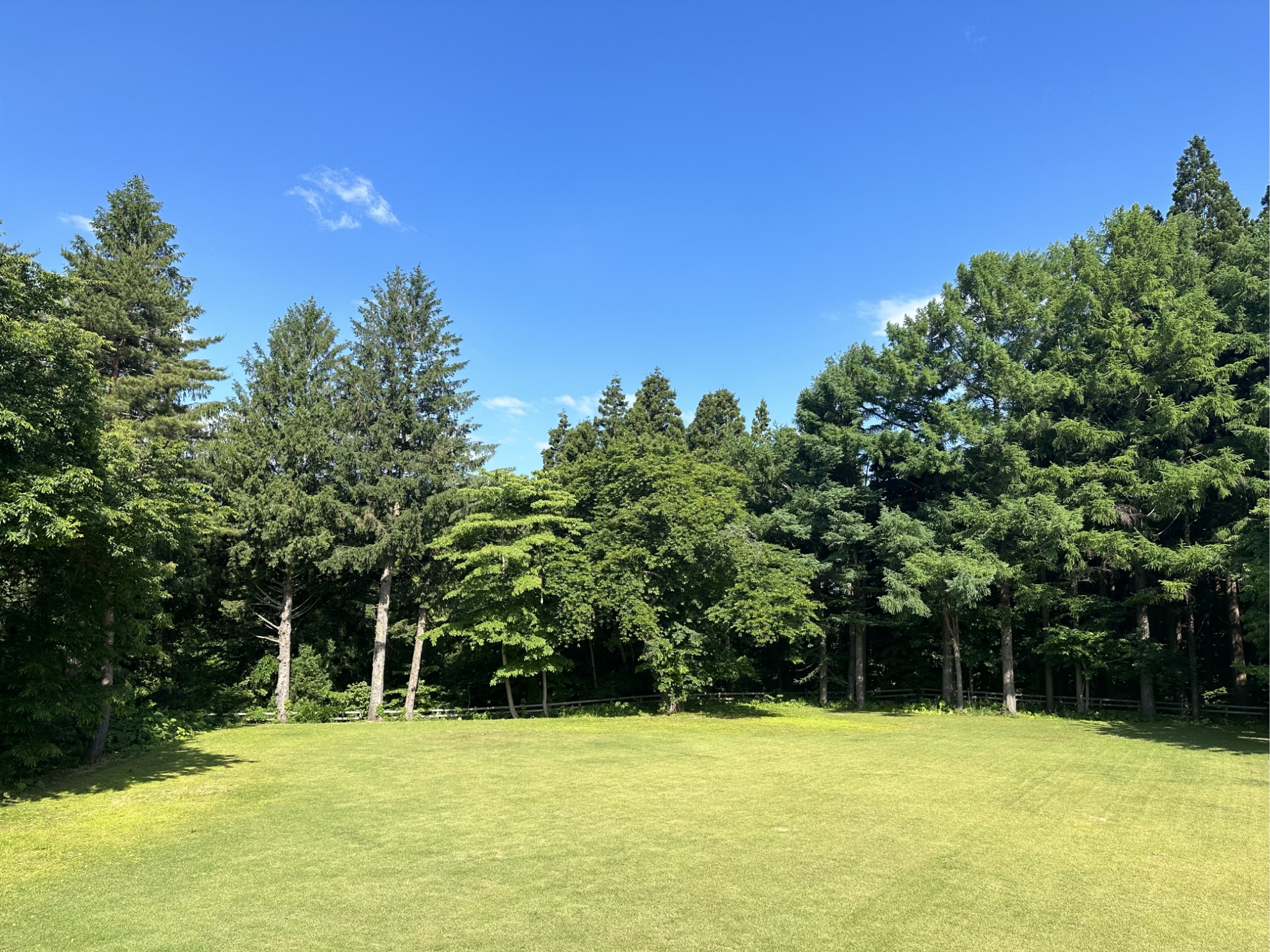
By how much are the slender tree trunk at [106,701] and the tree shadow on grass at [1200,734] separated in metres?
24.5

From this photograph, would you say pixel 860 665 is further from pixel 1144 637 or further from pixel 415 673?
pixel 415 673

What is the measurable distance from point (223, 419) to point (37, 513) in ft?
63.3

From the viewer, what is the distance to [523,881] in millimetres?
7297

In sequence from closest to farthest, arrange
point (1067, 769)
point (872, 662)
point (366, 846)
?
point (366, 846) < point (1067, 769) < point (872, 662)

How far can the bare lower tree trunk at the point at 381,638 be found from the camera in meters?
25.2

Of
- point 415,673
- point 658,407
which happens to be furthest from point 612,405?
point 415,673

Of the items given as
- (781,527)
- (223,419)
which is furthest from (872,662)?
(223,419)

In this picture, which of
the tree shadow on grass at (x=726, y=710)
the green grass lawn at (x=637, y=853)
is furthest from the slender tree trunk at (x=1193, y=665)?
the tree shadow on grass at (x=726, y=710)

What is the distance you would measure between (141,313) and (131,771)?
15267mm

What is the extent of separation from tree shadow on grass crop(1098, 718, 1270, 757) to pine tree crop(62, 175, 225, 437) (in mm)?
29536

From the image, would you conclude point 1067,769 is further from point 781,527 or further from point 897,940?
point 781,527

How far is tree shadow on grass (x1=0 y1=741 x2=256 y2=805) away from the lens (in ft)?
38.8

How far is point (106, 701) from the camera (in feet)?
40.9

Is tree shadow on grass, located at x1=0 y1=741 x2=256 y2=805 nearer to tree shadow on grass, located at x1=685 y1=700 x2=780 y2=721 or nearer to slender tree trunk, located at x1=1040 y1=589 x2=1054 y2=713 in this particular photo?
tree shadow on grass, located at x1=685 y1=700 x2=780 y2=721
